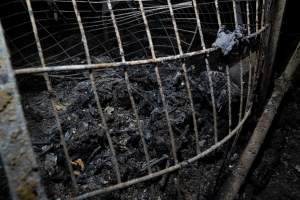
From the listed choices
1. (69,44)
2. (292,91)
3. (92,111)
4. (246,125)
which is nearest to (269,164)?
(246,125)

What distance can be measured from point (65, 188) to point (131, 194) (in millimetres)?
599

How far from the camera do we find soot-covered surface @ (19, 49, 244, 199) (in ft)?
9.05

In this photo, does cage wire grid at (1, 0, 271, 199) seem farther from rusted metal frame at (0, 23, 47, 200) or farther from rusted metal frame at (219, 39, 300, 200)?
rusted metal frame at (219, 39, 300, 200)

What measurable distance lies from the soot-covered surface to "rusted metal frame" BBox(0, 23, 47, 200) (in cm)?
141

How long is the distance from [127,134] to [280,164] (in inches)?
58.5

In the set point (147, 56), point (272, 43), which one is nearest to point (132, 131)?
point (272, 43)

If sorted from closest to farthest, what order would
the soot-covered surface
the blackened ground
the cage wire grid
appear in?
the cage wire grid, the blackened ground, the soot-covered surface

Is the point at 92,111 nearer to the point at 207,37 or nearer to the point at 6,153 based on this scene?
the point at 207,37

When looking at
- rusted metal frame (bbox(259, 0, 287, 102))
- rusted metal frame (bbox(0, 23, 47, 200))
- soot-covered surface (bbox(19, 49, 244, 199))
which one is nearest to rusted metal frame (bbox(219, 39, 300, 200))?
rusted metal frame (bbox(259, 0, 287, 102))

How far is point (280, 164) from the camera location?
2871mm

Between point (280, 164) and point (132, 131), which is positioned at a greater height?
point (132, 131)

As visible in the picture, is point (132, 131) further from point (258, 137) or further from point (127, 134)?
point (258, 137)

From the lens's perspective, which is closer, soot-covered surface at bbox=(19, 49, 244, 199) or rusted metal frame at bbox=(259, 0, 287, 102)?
rusted metal frame at bbox=(259, 0, 287, 102)

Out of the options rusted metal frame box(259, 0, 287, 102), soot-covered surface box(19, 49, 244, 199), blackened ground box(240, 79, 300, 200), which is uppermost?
rusted metal frame box(259, 0, 287, 102)
